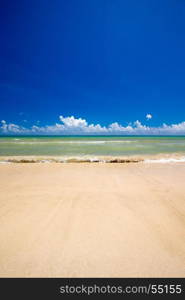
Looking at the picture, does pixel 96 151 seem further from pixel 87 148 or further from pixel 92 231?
pixel 92 231

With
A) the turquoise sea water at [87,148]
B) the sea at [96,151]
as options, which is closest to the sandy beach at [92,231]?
the sea at [96,151]

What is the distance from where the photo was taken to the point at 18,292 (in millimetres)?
1750

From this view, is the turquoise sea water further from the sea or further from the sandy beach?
the sandy beach

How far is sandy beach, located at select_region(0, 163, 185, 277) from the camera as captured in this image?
6.40ft

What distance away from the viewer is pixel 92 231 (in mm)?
2643

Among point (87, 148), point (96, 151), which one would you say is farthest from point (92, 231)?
point (87, 148)

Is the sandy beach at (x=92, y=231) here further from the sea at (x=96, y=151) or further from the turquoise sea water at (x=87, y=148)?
the turquoise sea water at (x=87, y=148)

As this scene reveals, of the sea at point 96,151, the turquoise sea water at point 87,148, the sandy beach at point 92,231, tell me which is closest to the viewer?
the sandy beach at point 92,231

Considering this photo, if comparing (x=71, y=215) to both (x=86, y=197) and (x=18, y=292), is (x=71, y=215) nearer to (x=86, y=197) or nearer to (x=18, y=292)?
(x=86, y=197)

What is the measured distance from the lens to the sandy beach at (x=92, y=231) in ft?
6.40

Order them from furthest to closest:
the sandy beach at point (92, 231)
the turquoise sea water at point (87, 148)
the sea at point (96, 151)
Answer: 1. the turquoise sea water at point (87, 148)
2. the sea at point (96, 151)
3. the sandy beach at point (92, 231)

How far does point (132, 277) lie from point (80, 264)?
615mm

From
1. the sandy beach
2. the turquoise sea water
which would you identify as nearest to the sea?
the turquoise sea water

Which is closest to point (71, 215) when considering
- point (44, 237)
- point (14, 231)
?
point (44, 237)
